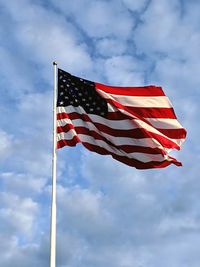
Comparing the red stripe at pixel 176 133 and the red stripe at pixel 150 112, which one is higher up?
the red stripe at pixel 150 112

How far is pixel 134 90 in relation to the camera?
3159cm

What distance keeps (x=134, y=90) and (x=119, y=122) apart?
2.19 metres

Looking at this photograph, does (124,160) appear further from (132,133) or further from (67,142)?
(67,142)

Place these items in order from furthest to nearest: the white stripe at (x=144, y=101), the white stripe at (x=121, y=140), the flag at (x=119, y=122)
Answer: the white stripe at (x=144, y=101)
the flag at (x=119, y=122)
the white stripe at (x=121, y=140)

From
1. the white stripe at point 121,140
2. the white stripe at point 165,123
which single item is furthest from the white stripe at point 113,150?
the white stripe at point 165,123

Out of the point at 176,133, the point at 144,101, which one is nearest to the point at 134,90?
the point at 144,101

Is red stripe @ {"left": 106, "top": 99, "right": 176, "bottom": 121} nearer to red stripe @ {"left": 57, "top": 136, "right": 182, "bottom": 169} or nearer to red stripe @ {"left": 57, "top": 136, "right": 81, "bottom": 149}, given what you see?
red stripe @ {"left": 57, "top": 136, "right": 182, "bottom": 169}

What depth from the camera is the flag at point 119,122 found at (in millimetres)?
29734

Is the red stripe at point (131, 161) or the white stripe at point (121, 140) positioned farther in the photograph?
the red stripe at point (131, 161)

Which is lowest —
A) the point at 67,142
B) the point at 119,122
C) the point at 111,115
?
the point at 67,142

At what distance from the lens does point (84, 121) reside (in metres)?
30.4

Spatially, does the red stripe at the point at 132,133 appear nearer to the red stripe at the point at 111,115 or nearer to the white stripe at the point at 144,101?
the red stripe at the point at 111,115

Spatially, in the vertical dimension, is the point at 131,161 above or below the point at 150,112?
below

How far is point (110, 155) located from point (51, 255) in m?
6.67
